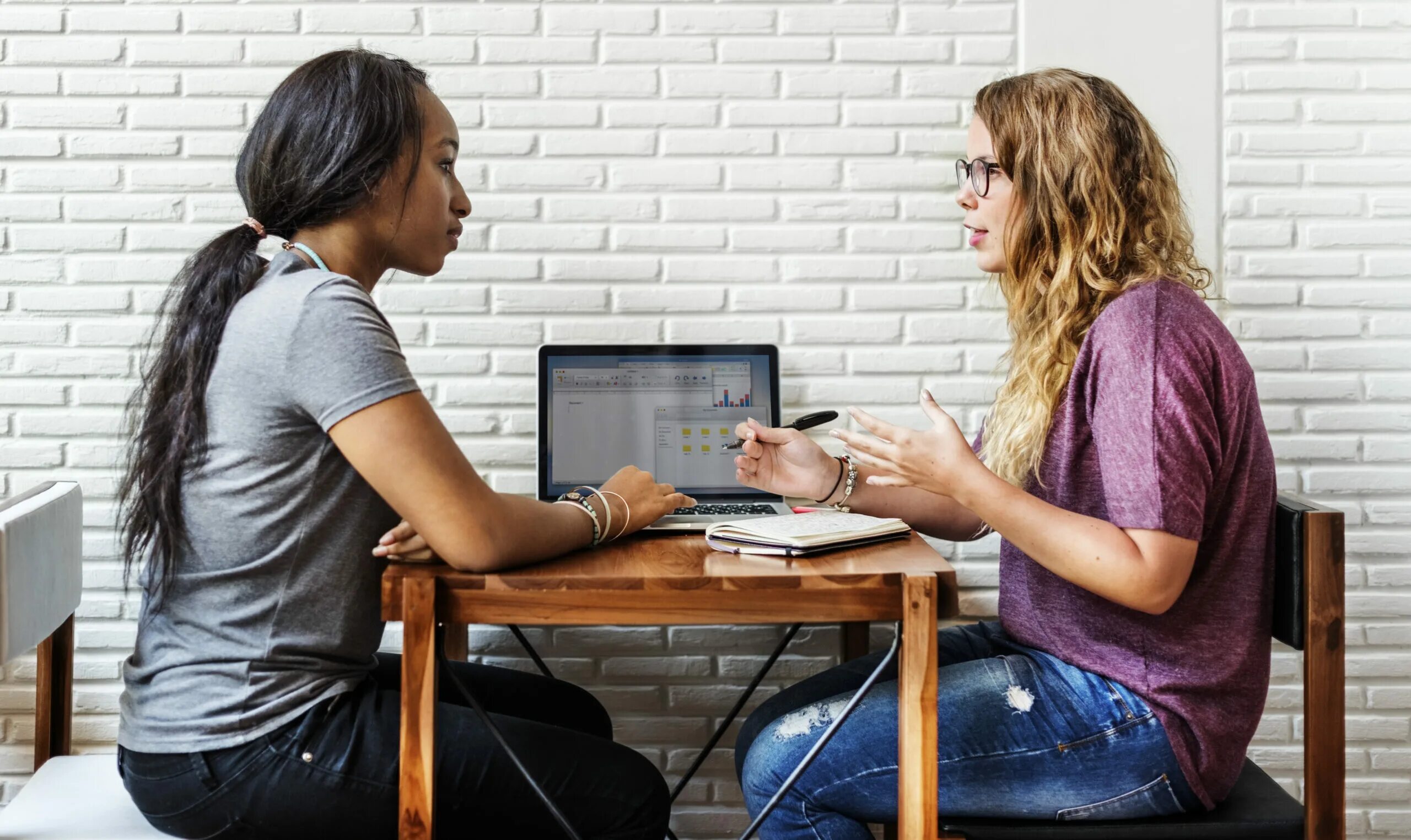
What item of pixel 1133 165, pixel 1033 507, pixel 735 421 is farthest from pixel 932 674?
pixel 735 421

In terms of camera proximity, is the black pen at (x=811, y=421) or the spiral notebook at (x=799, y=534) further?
the black pen at (x=811, y=421)

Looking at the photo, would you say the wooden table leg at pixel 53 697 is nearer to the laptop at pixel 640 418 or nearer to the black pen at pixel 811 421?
the laptop at pixel 640 418

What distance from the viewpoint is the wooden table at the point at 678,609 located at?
4.09 feet

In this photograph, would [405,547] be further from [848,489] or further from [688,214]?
[688,214]

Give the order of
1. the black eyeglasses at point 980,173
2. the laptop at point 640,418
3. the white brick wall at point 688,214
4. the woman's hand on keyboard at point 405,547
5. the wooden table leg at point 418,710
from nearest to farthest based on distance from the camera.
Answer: the wooden table leg at point 418,710 < the woman's hand on keyboard at point 405,547 < the black eyeglasses at point 980,173 < the laptop at point 640,418 < the white brick wall at point 688,214

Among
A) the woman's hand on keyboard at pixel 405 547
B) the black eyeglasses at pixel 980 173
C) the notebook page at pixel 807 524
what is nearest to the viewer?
the woman's hand on keyboard at pixel 405 547

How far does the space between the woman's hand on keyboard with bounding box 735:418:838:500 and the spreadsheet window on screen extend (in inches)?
11.0

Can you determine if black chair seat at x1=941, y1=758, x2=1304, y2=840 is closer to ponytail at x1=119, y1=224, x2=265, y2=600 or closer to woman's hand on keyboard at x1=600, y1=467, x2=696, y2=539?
woman's hand on keyboard at x1=600, y1=467, x2=696, y2=539

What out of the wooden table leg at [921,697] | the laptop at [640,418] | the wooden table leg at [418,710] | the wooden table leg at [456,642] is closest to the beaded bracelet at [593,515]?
the wooden table leg at [418,710]

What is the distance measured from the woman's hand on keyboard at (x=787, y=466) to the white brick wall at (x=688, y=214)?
0.49 meters

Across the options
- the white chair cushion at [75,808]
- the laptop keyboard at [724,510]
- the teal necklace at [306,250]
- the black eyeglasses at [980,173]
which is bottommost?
the white chair cushion at [75,808]

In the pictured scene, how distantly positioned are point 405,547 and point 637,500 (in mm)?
349

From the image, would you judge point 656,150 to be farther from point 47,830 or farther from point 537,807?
point 47,830

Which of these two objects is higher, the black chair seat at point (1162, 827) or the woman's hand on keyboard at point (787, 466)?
the woman's hand on keyboard at point (787, 466)
